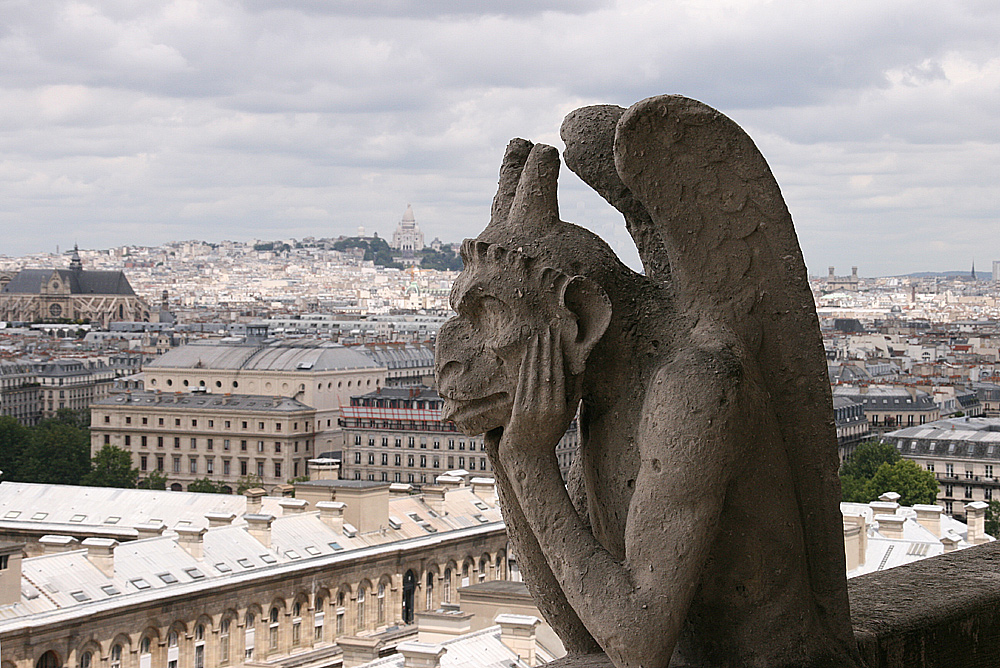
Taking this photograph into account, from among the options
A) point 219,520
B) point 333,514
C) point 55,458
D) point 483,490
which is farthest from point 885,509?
point 55,458

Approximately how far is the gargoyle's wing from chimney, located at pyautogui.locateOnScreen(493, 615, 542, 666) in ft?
45.8

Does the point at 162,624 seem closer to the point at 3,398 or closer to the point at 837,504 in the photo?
the point at 837,504

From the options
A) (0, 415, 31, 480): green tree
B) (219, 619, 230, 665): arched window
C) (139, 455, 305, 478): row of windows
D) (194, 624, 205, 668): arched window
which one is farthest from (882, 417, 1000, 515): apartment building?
(0, 415, 31, 480): green tree

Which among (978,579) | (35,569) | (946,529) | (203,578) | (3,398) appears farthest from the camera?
(3,398)

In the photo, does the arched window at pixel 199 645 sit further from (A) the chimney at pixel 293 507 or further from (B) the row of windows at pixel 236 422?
(B) the row of windows at pixel 236 422

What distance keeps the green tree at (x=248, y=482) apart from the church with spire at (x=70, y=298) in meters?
92.4

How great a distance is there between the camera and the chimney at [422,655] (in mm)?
14727

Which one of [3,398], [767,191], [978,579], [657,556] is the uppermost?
[767,191]

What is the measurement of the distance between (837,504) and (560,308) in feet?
Answer: 2.42

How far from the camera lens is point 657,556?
2666 mm

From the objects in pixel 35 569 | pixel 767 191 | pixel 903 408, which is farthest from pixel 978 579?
pixel 903 408

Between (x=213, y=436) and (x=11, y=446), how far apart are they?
332 inches

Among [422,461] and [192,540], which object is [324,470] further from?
[422,461]

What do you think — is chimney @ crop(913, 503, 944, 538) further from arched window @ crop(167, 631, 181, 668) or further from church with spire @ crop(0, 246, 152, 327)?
church with spire @ crop(0, 246, 152, 327)
